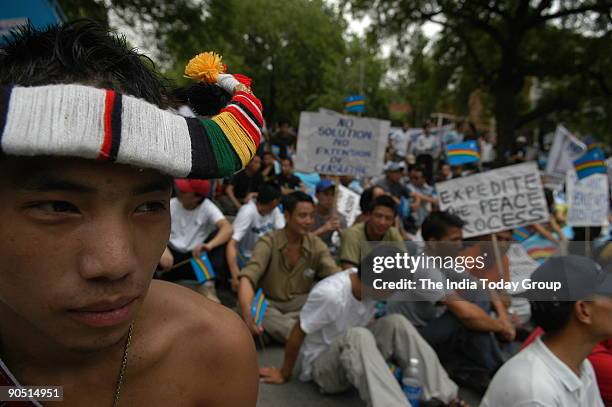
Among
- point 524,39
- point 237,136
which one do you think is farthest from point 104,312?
point 524,39

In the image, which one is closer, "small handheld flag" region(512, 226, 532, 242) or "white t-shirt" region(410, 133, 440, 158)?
"small handheld flag" region(512, 226, 532, 242)

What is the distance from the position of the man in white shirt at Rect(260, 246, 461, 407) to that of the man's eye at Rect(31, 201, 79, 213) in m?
2.57

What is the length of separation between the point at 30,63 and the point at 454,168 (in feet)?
33.2

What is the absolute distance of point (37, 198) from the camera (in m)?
0.89

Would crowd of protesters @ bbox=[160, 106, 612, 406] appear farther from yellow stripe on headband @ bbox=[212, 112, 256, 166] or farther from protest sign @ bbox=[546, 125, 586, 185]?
protest sign @ bbox=[546, 125, 586, 185]

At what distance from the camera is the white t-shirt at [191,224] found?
4906 millimetres

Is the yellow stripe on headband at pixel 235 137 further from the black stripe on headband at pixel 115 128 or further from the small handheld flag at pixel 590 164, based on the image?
the small handheld flag at pixel 590 164

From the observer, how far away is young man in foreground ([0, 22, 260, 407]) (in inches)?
33.8

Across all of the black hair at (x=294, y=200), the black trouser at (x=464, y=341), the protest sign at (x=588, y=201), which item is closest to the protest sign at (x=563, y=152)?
the protest sign at (x=588, y=201)

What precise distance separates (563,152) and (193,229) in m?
6.39

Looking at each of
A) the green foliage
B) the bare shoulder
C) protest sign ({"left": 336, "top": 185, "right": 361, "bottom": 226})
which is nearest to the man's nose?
the bare shoulder

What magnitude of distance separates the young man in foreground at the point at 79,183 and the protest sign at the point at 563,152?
319 inches

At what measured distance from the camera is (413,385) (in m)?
3.54

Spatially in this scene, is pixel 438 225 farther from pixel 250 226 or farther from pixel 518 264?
pixel 250 226
